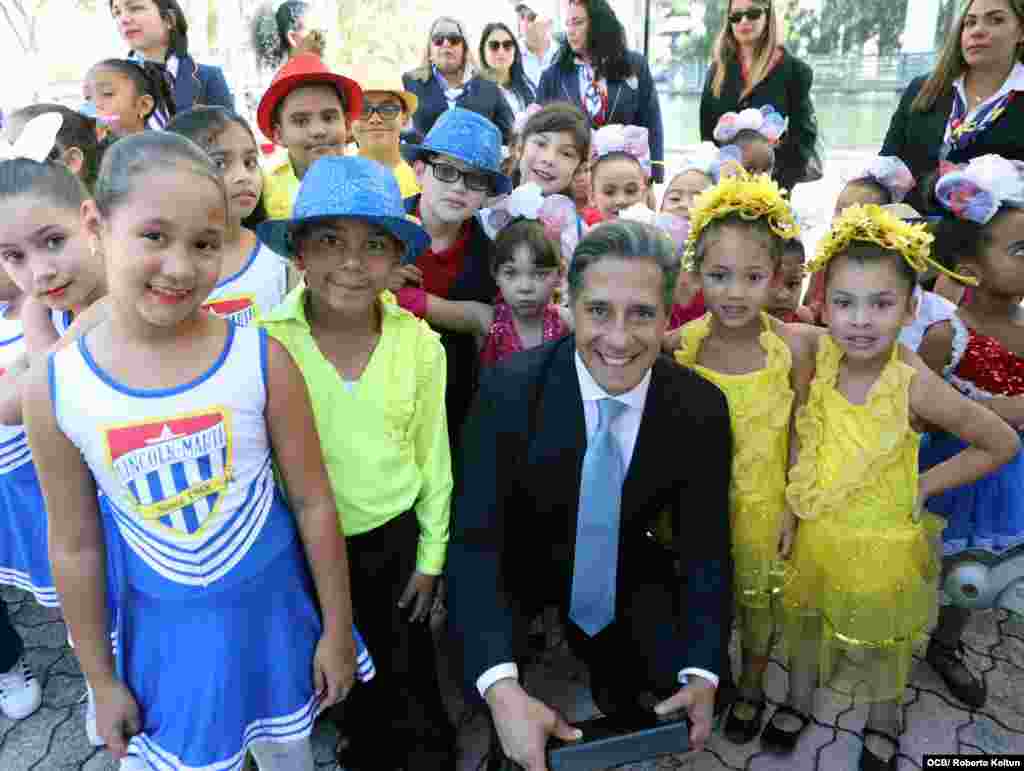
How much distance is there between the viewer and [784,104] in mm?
4199

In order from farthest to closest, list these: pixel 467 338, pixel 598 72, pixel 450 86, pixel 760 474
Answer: pixel 450 86
pixel 598 72
pixel 467 338
pixel 760 474

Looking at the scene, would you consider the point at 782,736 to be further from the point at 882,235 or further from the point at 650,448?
the point at 882,235

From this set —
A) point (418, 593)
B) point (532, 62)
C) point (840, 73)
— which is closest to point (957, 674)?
point (418, 593)

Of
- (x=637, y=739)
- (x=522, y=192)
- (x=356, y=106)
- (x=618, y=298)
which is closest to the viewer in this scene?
(x=637, y=739)

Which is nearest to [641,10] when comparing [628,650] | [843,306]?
[843,306]

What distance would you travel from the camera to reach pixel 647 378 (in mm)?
1999

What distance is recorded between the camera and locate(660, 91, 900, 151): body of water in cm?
1271

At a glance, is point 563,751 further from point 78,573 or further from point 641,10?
point 641,10

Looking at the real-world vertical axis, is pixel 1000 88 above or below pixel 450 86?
below

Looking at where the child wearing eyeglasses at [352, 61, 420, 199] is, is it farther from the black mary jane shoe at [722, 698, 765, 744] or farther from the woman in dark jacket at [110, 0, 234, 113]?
the black mary jane shoe at [722, 698, 765, 744]

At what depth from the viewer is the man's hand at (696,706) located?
182cm

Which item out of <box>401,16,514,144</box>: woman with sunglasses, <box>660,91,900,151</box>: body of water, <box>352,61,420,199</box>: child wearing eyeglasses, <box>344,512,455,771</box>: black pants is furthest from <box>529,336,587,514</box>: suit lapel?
<box>660,91,900,151</box>: body of water

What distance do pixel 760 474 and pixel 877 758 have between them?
90 centimetres

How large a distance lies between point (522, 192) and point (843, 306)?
3.76ft
